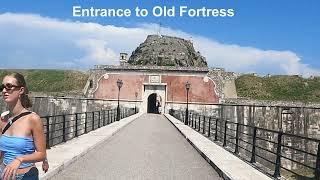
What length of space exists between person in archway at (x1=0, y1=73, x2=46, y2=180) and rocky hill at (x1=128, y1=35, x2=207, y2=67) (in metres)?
67.0

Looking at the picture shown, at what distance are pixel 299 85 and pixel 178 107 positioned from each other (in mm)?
19745

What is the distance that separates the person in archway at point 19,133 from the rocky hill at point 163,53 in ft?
220

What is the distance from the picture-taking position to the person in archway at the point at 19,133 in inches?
142

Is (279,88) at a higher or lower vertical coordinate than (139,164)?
higher

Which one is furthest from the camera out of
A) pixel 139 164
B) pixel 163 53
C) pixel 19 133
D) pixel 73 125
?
pixel 163 53

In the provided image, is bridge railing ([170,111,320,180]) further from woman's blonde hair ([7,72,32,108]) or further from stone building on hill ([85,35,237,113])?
stone building on hill ([85,35,237,113])

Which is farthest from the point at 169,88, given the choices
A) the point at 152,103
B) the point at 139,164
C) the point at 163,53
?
the point at 139,164

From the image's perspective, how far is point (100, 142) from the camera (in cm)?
1571

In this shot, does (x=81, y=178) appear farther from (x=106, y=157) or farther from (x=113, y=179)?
(x=106, y=157)

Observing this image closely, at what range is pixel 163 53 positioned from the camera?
240 ft

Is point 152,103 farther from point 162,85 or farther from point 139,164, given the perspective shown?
point 139,164

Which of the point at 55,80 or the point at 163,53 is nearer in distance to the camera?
the point at 55,80

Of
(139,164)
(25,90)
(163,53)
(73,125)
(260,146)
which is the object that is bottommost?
(260,146)

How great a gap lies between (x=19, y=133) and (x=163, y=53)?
229ft
